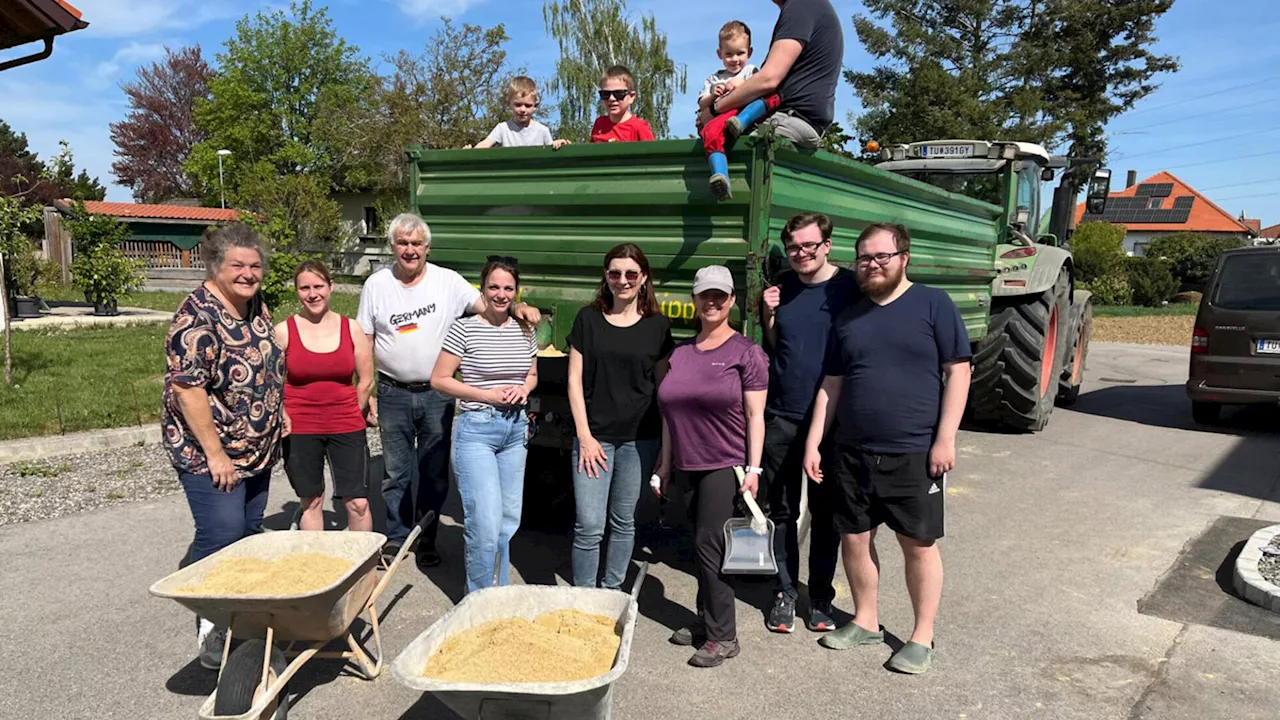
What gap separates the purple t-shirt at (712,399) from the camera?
133 inches

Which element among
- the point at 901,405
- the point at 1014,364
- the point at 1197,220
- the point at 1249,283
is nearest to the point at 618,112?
the point at 901,405

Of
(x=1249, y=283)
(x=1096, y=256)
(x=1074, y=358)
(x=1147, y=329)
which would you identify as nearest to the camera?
(x=1249, y=283)

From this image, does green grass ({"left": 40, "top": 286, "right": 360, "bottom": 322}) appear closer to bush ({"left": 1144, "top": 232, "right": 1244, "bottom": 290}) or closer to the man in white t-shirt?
the man in white t-shirt

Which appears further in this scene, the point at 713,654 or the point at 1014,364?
the point at 1014,364

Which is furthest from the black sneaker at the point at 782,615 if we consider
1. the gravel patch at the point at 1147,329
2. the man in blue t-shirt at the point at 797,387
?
the gravel patch at the point at 1147,329

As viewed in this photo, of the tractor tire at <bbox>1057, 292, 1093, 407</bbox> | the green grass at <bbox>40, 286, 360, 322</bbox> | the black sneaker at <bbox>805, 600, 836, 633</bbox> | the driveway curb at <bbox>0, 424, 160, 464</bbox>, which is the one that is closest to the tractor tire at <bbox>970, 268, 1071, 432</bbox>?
the tractor tire at <bbox>1057, 292, 1093, 407</bbox>

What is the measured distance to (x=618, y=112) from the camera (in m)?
5.00

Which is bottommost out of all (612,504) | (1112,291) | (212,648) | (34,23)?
(212,648)

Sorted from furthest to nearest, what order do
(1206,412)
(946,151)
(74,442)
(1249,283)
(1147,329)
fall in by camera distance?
(1147,329) → (1206,412) → (946,151) → (1249,283) → (74,442)

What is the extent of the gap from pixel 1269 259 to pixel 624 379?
293 inches

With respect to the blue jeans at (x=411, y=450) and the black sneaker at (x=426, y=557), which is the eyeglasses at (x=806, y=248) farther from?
the black sneaker at (x=426, y=557)

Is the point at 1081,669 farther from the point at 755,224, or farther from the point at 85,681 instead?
the point at 85,681

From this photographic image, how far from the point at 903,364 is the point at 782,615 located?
128 cm

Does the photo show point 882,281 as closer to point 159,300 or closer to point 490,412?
point 490,412
